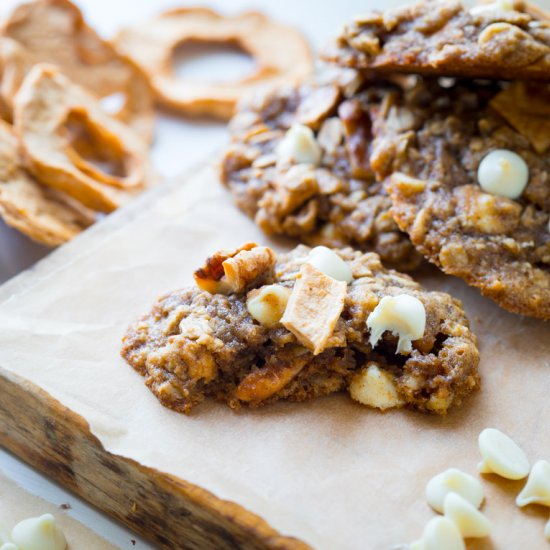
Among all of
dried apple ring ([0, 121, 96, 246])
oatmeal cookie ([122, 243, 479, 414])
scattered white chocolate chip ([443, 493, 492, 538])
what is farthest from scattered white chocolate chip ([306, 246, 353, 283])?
dried apple ring ([0, 121, 96, 246])

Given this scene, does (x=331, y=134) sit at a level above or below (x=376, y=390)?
above

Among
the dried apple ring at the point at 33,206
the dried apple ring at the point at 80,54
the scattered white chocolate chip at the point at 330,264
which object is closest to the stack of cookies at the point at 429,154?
the scattered white chocolate chip at the point at 330,264

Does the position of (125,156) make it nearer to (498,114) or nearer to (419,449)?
(498,114)

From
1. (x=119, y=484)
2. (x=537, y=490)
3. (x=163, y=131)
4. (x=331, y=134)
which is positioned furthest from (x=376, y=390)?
(x=163, y=131)

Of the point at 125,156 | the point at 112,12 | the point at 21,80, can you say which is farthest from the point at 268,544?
the point at 112,12

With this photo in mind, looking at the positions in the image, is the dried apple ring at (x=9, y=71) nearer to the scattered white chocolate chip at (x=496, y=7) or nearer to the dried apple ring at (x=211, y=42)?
the dried apple ring at (x=211, y=42)

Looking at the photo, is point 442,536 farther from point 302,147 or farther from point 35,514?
point 302,147
